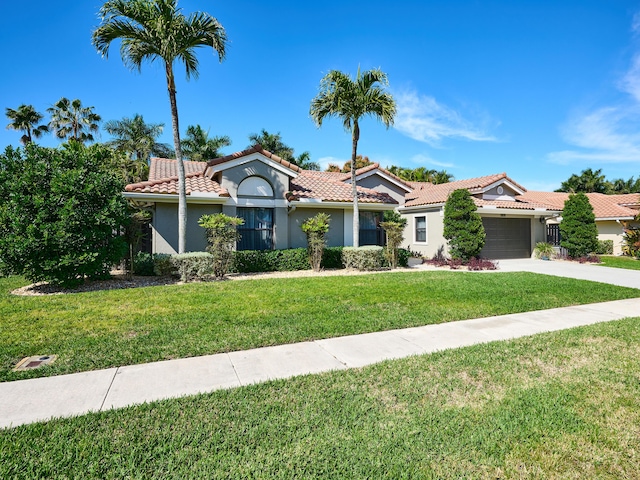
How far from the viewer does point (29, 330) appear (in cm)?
595

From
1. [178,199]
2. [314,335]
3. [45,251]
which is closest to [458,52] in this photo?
[178,199]

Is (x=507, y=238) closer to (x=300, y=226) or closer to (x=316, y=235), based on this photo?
(x=300, y=226)

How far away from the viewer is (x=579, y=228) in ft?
66.5

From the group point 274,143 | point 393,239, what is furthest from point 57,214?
point 274,143

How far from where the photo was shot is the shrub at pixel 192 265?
11.2 metres

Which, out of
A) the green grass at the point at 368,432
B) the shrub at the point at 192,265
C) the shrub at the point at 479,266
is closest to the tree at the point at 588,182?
the shrub at the point at 479,266

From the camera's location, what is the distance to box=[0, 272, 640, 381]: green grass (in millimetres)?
5121

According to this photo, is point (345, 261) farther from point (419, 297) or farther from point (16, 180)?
point (16, 180)

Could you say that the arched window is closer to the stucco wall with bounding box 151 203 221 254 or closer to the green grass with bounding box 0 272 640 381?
the stucco wall with bounding box 151 203 221 254

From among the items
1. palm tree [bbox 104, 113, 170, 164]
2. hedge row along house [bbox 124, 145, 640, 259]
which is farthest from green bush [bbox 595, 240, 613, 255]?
palm tree [bbox 104, 113, 170, 164]

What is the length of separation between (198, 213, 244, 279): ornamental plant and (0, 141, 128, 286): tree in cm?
272

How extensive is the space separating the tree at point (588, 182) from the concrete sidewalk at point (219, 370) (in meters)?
50.6

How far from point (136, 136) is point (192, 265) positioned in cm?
3070

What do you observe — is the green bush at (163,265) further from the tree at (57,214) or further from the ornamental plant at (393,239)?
the ornamental plant at (393,239)
